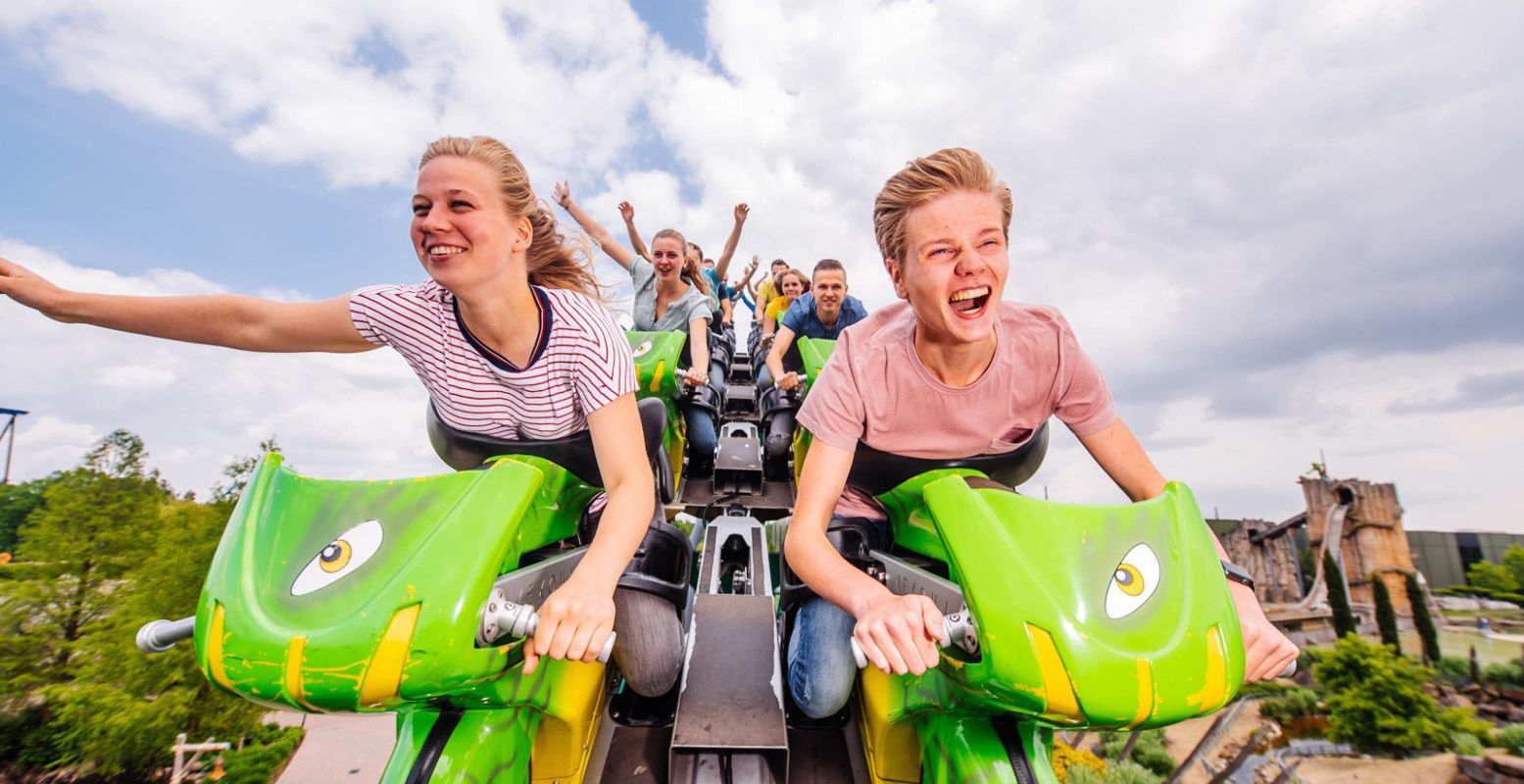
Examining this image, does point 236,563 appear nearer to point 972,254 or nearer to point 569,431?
point 569,431

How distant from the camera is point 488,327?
A: 4.76ft

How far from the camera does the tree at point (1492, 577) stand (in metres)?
27.2

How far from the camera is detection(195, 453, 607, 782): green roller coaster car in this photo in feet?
2.98

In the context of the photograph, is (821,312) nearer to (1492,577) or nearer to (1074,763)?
A: (1074,763)

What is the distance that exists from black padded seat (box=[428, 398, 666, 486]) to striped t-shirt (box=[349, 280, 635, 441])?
0.06ft

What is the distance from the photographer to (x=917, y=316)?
1530mm

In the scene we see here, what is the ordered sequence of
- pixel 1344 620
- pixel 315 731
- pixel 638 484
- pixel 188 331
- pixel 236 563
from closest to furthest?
pixel 236 563 < pixel 638 484 < pixel 188 331 < pixel 315 731 < pixel 1344 620

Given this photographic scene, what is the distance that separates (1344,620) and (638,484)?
26.6m

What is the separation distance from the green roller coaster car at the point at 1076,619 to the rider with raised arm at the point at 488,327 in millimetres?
585

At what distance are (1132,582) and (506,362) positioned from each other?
49.3 inches

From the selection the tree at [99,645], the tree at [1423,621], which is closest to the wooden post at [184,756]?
the tree at [99,645]

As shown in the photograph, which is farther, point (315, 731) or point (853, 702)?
point (315, 731)

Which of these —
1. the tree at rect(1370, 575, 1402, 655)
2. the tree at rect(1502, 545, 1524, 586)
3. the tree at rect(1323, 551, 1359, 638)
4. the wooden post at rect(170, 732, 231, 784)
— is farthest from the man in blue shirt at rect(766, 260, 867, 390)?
the tree at rect(1502, 545, 1524, 586)

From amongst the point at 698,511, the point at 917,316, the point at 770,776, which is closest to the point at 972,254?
the point at 917,316
